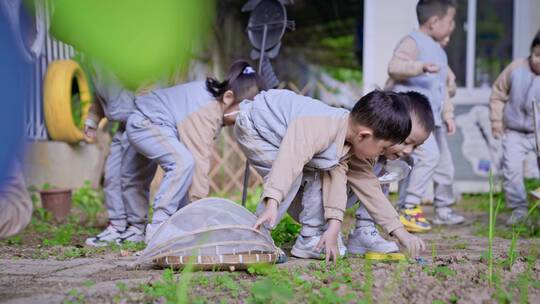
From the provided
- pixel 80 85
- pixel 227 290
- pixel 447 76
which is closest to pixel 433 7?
pixel 447 76

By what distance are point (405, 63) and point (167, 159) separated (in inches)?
67.5

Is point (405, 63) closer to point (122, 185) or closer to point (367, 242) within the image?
point (367, 242)

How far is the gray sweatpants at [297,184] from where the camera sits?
2.53 m

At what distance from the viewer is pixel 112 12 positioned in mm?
412

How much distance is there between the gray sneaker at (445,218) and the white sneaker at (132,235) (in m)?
2.07

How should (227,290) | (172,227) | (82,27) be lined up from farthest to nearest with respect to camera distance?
(172,227) < (227,290) < (82,27)

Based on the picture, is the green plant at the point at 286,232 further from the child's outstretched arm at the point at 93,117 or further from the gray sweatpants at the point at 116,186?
the child's outstretched arm at the point at 93,117

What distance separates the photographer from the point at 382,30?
605 cm

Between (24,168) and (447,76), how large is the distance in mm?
3973

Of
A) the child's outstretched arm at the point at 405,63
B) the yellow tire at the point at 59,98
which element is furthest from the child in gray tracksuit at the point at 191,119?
the yellow tire at the point at 59,98

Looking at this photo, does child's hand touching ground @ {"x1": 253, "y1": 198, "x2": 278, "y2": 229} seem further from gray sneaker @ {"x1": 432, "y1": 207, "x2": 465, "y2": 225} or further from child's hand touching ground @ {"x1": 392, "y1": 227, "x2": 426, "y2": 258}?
gray sneaker @ {"x1": 432, "y1": 207, "x2": 465, "y2": 225}

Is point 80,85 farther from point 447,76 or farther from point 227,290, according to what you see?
point 227,290

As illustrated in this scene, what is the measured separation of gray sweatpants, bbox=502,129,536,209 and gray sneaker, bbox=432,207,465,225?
0.38 m

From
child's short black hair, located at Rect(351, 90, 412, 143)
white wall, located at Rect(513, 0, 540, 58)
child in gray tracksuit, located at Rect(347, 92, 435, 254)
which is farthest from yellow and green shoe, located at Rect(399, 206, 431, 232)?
white wall, located at Rect(513, 0, 540, 58)
